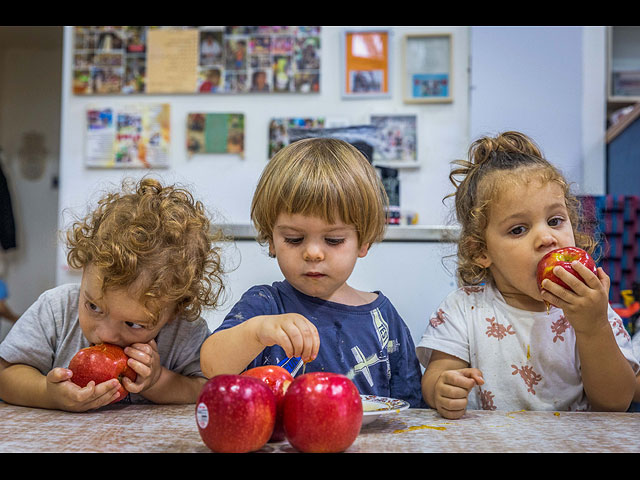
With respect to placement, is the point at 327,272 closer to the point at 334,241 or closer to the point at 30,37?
the point at 334,241

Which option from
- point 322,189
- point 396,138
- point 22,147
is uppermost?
point 22,147

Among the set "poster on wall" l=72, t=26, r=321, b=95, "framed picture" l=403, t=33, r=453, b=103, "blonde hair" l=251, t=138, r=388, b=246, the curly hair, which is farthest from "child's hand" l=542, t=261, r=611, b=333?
"poster on wall" l=72, t=26, r=321, b=95

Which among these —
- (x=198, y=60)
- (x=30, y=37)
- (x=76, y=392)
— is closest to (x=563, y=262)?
(x=76, y=392)

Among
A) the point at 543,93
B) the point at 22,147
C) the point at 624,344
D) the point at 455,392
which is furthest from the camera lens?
the point at 22,147

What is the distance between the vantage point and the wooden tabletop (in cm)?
63

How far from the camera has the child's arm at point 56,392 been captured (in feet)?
2.77

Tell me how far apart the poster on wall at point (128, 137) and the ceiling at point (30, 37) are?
1690mm

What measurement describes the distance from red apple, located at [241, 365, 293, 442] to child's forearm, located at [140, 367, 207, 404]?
269 mm

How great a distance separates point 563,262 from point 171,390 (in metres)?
0.66

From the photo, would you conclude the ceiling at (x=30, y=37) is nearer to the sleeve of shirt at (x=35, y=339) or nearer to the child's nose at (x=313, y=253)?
the sleeve of shirt at (x=35, y=339)

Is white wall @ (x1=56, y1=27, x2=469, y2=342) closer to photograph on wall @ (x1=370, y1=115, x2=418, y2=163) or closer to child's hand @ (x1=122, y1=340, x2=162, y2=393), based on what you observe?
photograph on wall @ (x1=370, y1=115, x2=418, y2=163)

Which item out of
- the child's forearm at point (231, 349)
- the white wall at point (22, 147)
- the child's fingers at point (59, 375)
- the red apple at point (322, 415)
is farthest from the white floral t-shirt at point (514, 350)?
the white wall at point (22, 147)

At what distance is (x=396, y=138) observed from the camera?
2855 millimetres

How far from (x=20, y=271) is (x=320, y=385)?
16.1ft
